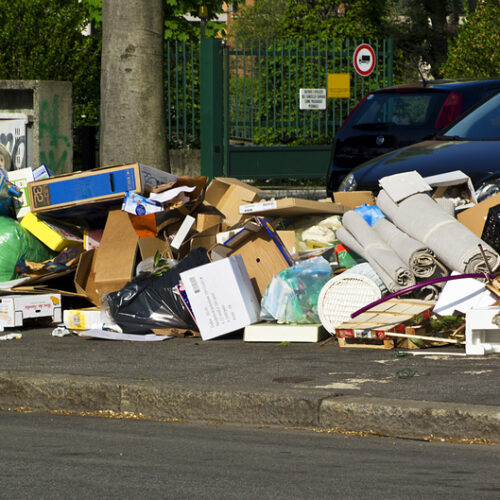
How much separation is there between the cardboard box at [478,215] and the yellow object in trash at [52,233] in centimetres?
319

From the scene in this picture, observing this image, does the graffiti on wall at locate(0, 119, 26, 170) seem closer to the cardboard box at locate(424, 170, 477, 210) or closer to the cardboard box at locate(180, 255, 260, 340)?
the cardboard box at locate(180, 255, 260, 340)

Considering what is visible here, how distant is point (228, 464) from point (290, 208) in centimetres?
387

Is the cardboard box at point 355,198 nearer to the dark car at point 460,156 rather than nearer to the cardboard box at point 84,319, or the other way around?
the dark car at point 460,156

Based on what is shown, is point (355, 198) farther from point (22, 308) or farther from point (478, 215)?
point (22, 308)

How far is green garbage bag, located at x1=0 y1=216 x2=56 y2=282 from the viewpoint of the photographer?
28.4ft

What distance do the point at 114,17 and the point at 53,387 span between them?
503cm

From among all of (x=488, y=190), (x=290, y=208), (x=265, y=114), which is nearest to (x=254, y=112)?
(x=265, y=114)

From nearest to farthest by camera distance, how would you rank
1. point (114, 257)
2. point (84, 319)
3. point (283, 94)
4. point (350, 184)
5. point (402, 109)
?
1. point (84, 319)
2. point (114, 257)
3. point (350, 184)
4. point (402, 109)
5. point (283, 94)

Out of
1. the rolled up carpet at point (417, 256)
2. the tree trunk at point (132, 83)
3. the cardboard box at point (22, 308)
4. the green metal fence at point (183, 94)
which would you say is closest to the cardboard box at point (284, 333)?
the rolled up carpet at point (417, 256)

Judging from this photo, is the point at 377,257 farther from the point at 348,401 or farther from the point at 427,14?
the point at 427,14

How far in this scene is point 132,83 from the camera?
33.1 ft

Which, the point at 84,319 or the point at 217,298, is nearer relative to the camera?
the point at 217,298

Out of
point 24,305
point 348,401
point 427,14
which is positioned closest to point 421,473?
point 348,401

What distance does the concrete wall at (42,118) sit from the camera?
34.7 feet
